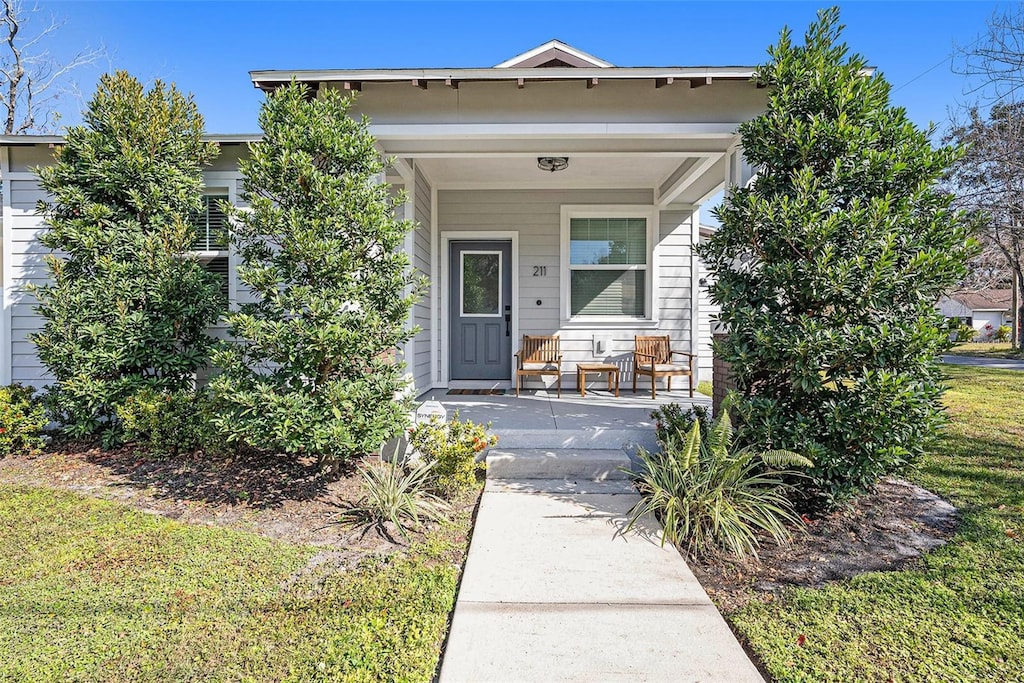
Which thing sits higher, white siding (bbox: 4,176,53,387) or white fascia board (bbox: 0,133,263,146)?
white fascia board (bbox: 0,133,263,146)

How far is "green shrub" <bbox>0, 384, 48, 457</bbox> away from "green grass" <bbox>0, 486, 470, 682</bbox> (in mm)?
1804

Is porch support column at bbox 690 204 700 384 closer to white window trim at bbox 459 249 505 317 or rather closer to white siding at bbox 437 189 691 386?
white siding at bbox 437 189 691 386

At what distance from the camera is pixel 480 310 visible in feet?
23.8

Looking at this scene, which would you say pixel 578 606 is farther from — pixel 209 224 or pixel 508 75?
pixel 209 224

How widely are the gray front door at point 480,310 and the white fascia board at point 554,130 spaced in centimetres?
284

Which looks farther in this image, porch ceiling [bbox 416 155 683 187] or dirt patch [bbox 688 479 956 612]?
porch ceiling [bbox 416 155 683 187]

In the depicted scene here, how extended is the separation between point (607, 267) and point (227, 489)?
5183 millimetres

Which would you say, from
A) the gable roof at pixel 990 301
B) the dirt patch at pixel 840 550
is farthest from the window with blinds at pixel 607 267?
the gable roof at pixel 990 301

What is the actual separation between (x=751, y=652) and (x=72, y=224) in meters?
5.71

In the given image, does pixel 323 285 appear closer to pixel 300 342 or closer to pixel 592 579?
pixel 300 342

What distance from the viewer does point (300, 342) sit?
11.6 feet

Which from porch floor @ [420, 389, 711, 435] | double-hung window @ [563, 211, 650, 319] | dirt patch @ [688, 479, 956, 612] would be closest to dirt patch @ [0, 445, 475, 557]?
porch floor @ [420, 389, 711, 435]

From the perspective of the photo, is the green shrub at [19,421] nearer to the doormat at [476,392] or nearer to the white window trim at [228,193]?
the white window trim at [228,193]

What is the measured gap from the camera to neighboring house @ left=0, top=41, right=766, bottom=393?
4344mm
